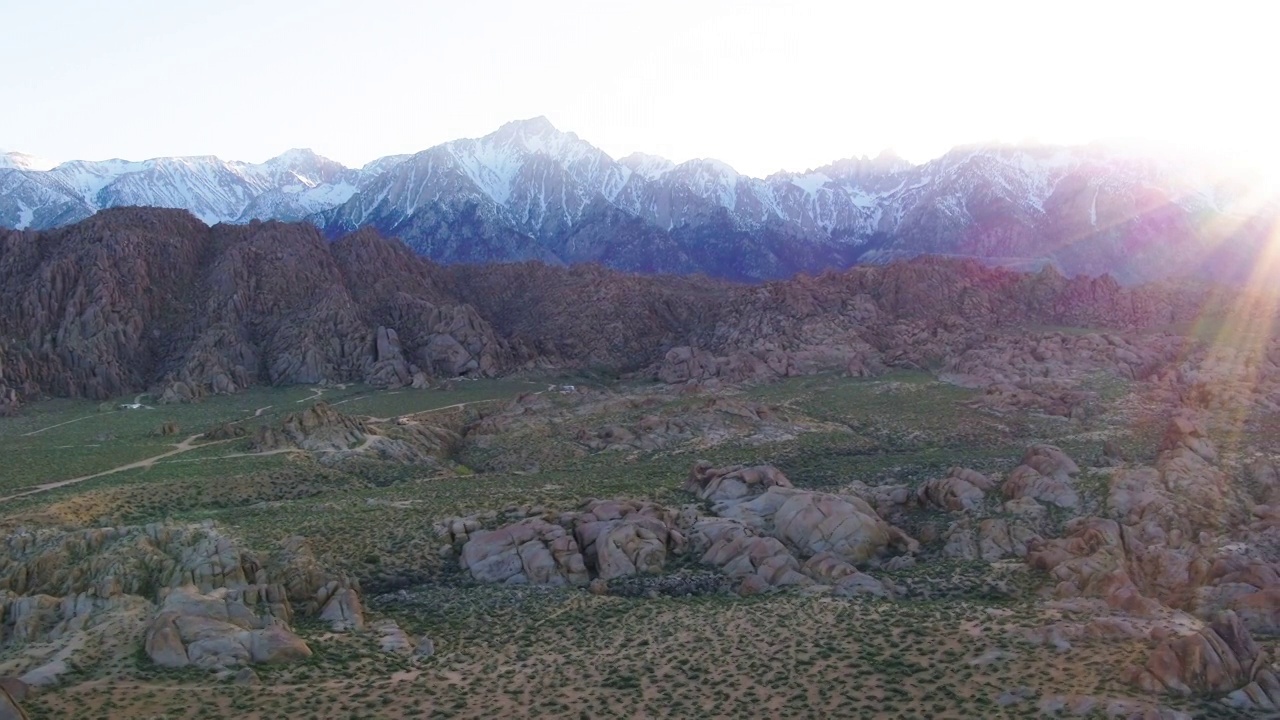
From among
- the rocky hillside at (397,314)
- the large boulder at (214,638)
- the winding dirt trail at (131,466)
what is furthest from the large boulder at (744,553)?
the rocky hillside at (397,314)

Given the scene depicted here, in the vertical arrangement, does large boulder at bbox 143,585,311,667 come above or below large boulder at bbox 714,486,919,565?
above

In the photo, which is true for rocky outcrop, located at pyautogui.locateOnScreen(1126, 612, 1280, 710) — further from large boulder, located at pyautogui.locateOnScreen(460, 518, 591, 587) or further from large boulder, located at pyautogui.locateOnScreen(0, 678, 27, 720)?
large boulder, located at pyautogui.locateOnScreen(0, 678, 27, 720)

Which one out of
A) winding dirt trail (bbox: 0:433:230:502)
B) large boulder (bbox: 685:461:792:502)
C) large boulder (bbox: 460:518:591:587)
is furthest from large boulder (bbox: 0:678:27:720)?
winding dirt trail (bbox: 0:433:230:502)

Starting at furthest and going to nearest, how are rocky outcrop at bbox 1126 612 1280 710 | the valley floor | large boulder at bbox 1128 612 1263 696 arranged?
1. the valley floor
2. large boulder at bbox 1128 612 1263 696
3. rocky outcrop at bbox 1126 612 1280 710

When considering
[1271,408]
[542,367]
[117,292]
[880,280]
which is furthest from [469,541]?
[880,280]

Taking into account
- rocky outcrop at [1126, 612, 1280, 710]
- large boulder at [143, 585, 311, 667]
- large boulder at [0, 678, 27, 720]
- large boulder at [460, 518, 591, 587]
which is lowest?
large boulder at [460, 518, 591, 587]

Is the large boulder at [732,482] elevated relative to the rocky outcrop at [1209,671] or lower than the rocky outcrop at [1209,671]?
lower

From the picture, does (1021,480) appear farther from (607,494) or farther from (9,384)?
(9,384)

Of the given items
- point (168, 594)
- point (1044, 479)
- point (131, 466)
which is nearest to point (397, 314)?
point (131, 466)

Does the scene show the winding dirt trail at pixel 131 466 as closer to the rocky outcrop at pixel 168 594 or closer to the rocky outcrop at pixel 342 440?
the rocky outcrop at pixel 342 440
